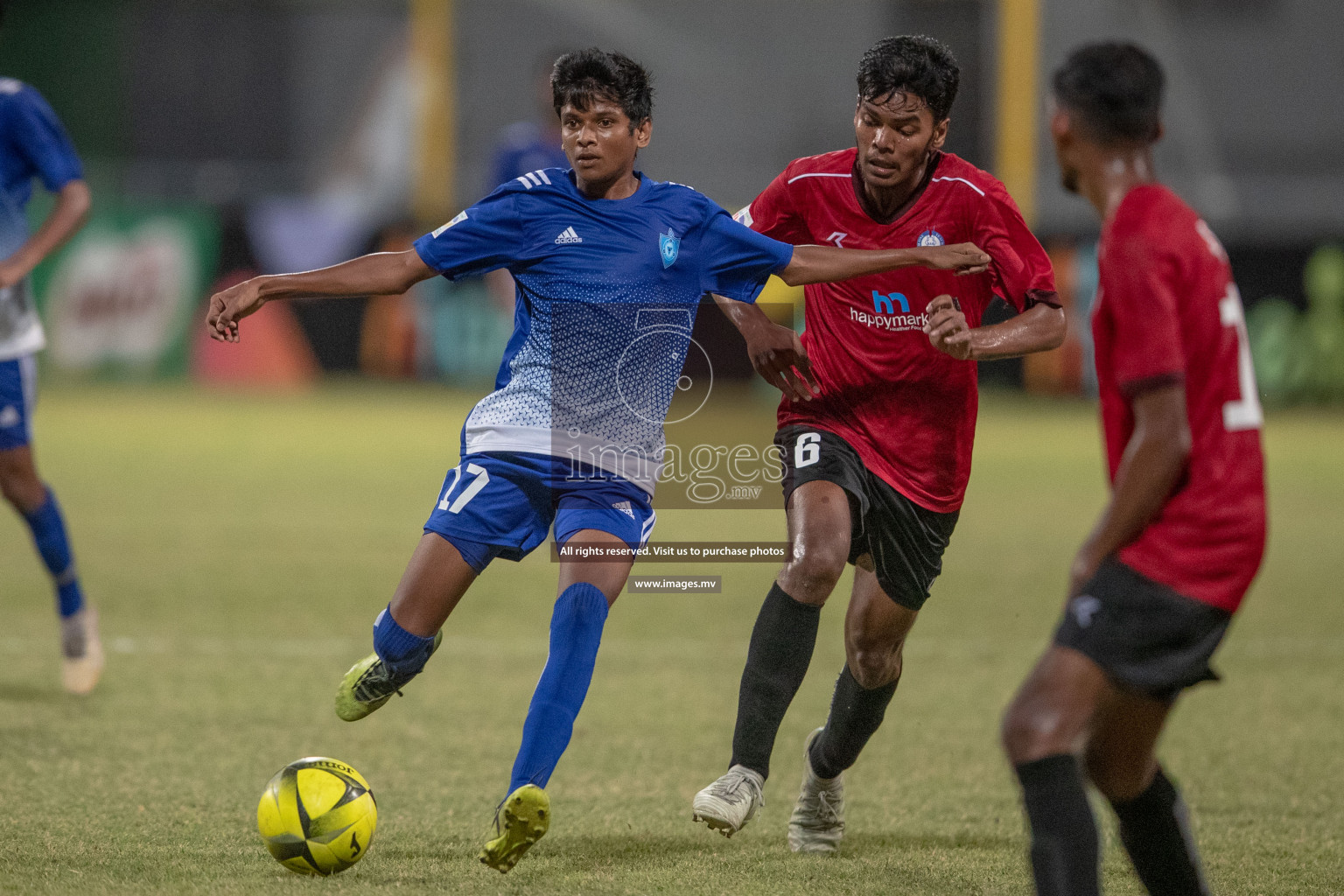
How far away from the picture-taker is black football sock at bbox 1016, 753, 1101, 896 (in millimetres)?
3008

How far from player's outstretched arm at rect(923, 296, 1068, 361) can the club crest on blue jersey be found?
70 centimetres

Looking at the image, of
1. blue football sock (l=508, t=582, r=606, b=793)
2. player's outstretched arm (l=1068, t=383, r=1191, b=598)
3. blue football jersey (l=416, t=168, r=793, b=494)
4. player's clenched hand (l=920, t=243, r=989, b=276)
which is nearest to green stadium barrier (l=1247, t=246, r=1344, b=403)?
player's clenched hand (l=920, t=243, r=989, b=276)

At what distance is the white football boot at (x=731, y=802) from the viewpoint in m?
4.02

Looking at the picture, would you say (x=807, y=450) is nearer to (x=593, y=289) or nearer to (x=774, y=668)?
(x=774, y=668)

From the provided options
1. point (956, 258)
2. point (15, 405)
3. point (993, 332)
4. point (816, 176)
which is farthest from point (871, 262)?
point (15, 405)

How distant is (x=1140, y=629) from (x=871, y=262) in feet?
4.97

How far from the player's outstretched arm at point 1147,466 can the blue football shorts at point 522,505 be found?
156cm

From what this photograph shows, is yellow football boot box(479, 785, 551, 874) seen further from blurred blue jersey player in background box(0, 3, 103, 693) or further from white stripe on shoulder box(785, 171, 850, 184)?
blurred blue jersey player in background box(0, 3, 103, 693)

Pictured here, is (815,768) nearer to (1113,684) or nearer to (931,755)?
(931,755)

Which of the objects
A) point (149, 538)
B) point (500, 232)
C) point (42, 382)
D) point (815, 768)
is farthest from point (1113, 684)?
point (42, 382)

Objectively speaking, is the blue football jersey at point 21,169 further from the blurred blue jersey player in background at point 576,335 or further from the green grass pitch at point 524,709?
the blurred blue jersey player in background at point 576,335

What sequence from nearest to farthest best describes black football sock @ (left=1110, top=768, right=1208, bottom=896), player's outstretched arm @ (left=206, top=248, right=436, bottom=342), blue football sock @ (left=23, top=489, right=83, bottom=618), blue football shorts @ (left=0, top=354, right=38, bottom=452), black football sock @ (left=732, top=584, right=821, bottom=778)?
black football sock @ (left=1110, top=768, right=1208, bottom=896), player's outstretched arm @ (left=206, top=248, right=436, bottom=342), black football sock @ (left=732, top=584, right=821, bottom=778), blue football shorts @ (left=0, top=354, right=38, bottom=452), blue football sock @ (left=23, top=489, right=83, bottom=618)

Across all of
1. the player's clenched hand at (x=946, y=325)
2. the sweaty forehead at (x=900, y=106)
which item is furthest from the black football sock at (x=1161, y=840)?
the sweaty forehead at (x=900, y=106)

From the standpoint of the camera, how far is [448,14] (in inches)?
909
